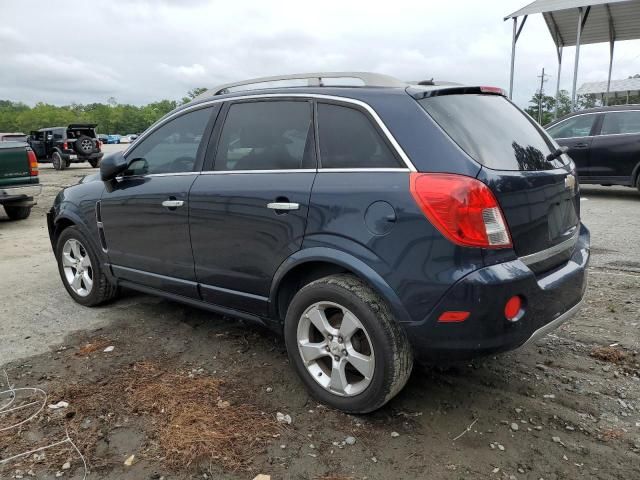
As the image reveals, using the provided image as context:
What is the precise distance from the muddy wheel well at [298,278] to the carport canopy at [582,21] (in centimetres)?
1508

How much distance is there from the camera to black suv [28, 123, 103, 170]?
21188mm

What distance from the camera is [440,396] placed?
3051 millimetres

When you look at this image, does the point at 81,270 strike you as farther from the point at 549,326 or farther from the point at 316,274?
the point at 549,326

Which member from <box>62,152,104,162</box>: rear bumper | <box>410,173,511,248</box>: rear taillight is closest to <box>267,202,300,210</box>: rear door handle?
<box>410,173,511,248</box>: rear taillight

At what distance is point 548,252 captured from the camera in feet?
9.00

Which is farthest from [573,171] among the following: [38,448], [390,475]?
[38,448]

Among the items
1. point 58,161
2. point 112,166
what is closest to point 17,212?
point 112,166

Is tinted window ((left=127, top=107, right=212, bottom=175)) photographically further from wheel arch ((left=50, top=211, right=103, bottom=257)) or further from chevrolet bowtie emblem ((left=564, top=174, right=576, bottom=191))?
chevrolet bowtie emblem ((left=564, top=174, right=576, bottom=191))

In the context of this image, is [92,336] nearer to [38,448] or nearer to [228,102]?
[38,448]

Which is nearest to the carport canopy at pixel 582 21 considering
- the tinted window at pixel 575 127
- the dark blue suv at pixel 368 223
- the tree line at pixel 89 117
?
the tinted window at pixel 575 127

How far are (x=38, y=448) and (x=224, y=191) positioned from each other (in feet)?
5.50

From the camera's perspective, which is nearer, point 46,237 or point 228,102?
point 228,102

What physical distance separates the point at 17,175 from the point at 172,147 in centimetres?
663

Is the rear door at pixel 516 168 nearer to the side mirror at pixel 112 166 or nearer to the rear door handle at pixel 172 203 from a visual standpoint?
the rear door handle at pixel 172 203
